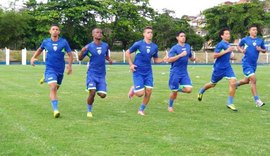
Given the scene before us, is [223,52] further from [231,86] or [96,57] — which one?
[96,57]

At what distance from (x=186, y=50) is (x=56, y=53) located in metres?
3.16

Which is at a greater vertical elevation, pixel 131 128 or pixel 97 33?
pixel 97 33

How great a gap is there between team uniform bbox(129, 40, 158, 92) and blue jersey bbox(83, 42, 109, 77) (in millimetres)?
762

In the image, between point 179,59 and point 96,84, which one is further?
point 179,59

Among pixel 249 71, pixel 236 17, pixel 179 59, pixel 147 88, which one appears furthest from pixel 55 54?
pixel 236 17

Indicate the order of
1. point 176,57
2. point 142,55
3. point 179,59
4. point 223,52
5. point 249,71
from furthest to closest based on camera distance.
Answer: point 249,71, point 223,52, point 179,59, point 176,57, point 142,55

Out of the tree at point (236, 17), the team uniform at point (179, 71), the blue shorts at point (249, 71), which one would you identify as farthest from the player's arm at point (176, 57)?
the tree at point (236, 17)

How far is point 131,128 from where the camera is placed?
865 cm

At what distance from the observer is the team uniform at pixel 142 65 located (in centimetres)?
1073

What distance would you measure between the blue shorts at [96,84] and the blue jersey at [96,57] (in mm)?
93

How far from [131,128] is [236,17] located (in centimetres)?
6700

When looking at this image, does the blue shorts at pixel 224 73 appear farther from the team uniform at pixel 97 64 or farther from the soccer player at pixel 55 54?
the soccer player at pixel 55 54

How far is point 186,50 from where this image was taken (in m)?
11.2

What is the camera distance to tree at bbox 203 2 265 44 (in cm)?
7200
